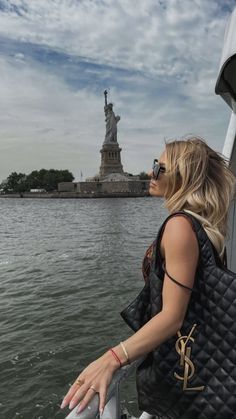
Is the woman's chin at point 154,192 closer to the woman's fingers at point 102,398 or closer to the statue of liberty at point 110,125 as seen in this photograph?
the woman's fingers at point 102,398

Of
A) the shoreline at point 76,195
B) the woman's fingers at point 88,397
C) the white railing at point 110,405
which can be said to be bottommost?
the shoreline at point 76,195

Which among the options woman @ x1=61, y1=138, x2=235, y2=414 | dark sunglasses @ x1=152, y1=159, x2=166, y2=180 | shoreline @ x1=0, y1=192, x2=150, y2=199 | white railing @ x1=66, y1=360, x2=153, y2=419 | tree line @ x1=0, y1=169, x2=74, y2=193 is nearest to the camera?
white railing @ x1=66, y1=360, x2=153, y2=419

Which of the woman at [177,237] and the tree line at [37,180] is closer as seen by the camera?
the woman at [177,237]

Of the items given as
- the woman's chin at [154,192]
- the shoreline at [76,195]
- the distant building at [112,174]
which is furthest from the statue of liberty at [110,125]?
the woman's chin at [154,192]

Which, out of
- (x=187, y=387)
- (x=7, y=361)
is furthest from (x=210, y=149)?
(x=7, y=361)

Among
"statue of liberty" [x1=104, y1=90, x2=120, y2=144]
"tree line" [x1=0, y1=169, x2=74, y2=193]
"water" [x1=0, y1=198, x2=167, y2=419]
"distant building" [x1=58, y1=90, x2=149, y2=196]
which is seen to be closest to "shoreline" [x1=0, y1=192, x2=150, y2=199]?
"distant building" [x1=58, y1=90, x2=149, y2=196]

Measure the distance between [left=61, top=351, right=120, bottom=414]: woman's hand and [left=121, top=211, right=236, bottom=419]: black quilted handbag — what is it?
0.93 feet

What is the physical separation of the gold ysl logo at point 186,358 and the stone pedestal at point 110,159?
4243 inches

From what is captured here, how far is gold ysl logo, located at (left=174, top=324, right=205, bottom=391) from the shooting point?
1.90 meters

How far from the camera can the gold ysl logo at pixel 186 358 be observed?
6.22 feet

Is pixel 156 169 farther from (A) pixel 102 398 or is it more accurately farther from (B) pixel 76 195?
(B) pixel 76 195

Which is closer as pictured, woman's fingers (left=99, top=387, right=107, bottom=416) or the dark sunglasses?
woman's fingers (left=99, top=387, right=107, bottom=416)

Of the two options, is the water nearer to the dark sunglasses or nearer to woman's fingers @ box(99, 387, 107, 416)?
the dark sunglasses

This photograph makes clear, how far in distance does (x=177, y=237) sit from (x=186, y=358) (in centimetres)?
55
